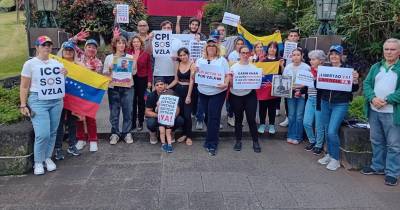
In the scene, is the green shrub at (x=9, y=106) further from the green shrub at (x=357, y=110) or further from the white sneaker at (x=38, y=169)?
the green shrub at (x=357, y=110)

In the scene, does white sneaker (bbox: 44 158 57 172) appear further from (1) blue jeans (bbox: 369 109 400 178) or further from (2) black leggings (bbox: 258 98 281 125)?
(1) blue jeans (bbox: 369 109 400 178)

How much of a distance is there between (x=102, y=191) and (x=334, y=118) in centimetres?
361

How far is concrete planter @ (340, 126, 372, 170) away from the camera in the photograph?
671 centimetres

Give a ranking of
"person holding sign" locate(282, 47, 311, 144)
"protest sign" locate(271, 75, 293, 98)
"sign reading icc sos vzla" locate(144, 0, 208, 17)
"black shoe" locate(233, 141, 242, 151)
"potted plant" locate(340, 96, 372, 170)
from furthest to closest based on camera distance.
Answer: "sign reading icc sos vzla" locate(144, 0, 208, 17), "protest sign" locate(271, 75, 293, 98), "person holding sign" locate(282, 47, 311, 144), "black shoe" locate(233, 141, 242, 151), "potted plant" locate(340, 96, 372, 170)

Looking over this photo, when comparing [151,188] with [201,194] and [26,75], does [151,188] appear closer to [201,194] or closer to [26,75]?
[201,194]

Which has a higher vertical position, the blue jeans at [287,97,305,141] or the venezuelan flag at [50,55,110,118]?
the venezuelan flag at [50,55,110,118]

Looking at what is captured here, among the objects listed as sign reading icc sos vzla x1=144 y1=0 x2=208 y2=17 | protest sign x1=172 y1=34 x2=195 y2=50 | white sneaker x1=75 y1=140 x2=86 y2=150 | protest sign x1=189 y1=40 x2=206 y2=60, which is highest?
sign reading icc sos vzla x1=144 y1=0 x2=208 y2=17

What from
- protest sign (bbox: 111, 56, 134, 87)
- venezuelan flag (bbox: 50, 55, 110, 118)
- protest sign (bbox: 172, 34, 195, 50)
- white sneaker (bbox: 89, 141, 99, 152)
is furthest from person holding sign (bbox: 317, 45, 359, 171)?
white sneaker (bbox: 89, 141, 99, 152)

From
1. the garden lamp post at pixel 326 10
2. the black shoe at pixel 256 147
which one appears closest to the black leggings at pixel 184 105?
the black shoe at pixel 256 147

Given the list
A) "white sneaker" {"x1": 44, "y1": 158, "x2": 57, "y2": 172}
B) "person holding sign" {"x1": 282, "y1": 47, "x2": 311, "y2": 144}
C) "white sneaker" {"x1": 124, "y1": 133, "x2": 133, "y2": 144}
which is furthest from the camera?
"white sneaker" {"x1": 124, "y1": 133, "x2": 133, "y2": 144}

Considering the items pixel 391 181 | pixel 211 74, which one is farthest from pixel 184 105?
pixel 391 181

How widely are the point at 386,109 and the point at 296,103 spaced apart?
1.98 metres

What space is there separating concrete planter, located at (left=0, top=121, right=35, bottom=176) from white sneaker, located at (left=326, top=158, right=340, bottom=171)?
180 inches

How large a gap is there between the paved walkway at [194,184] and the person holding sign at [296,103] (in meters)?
0.70
